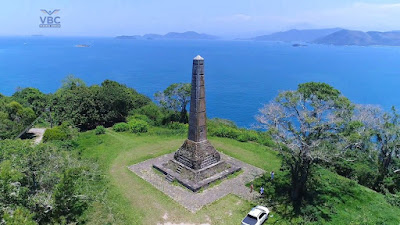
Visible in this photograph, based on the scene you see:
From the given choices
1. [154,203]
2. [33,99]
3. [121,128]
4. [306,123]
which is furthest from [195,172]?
[33,99]

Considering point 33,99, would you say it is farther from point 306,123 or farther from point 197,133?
point 306,123

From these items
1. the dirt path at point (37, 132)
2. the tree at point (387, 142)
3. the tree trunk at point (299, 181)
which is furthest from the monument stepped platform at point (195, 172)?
the dirt path at point (37, 132)

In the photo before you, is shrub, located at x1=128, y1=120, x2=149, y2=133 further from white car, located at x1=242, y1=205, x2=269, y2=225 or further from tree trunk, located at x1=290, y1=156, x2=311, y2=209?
tree trunk, located at x1=290, y1=156, x2=311, y2=209

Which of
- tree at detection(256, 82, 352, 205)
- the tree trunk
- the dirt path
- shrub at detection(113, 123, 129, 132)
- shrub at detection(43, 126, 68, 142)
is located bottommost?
the dirt path

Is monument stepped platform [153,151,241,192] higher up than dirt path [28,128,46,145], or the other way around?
monument stepped platform [153,151,241,192]

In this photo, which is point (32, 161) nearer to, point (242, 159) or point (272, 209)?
point (272, 209)

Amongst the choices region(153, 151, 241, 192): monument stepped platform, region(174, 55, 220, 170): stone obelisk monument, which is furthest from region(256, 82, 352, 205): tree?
region(153, 151, 241, 192): monument stepped platform
